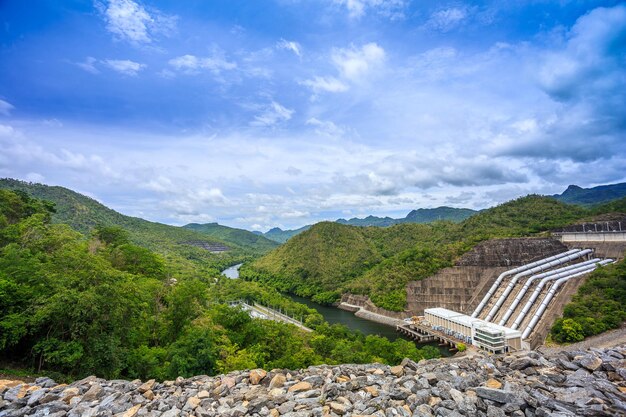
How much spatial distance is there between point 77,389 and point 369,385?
7397 millimetres

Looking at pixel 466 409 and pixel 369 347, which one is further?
pixel 369 347

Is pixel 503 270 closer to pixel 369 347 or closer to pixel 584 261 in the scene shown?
pixel 584 261

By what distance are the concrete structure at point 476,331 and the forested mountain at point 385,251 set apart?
8.61 m

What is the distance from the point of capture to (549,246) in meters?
56.4

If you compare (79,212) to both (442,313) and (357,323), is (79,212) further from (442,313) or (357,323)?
(442,313)

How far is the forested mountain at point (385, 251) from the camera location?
61.8 m

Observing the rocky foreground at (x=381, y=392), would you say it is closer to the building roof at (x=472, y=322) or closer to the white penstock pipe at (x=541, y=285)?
the building roof at (x=472, y=322)

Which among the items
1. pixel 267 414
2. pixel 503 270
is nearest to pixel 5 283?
pixel 267 414

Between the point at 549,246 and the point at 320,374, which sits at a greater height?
the point at 549,246

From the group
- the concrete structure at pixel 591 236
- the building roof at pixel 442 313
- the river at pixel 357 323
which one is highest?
the concrete structure at pixel 591 236

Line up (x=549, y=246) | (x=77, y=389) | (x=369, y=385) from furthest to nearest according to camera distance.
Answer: (x=549, y=246) < (x=77, y=389) < (x=369, y=385)

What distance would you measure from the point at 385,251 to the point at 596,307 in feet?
200

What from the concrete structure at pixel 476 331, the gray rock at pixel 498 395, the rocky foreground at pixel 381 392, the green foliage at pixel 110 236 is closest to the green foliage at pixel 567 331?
the concrete structure at pixel 476 331

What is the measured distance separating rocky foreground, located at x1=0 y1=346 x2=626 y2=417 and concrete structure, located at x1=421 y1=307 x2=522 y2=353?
34.3 metres
